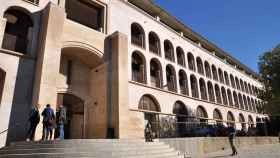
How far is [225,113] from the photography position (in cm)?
2869

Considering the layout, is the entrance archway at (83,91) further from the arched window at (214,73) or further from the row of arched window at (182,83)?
the arched window at (214,73)

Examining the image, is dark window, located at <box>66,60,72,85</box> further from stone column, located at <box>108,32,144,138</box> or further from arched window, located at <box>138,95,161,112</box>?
arched window, located at <box>138,95,161,112</box>

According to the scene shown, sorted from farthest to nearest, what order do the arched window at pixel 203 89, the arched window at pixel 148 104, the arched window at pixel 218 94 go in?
the arched window at pixel 218 94
the arched window at pixel 203 89
the arched window at pixel 148 104

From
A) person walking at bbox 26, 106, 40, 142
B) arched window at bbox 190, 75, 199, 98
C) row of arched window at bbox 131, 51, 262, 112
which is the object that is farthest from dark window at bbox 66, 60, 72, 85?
arched window at bbox 190, 75, 199, 98

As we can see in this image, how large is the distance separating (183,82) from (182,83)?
0.57ft

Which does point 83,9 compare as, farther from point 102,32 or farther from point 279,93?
point 279,93

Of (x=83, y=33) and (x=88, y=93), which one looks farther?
(x=88, y=93)

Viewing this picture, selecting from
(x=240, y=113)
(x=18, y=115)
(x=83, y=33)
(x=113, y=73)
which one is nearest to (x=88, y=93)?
(x=113, y=73)

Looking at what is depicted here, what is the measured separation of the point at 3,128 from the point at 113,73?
717cm

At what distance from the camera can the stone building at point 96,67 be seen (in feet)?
36.2

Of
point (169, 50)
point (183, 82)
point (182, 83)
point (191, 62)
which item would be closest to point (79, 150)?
point (182, 83)

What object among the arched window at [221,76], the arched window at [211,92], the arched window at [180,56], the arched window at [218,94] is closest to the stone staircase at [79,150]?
the arched window at [180,56]

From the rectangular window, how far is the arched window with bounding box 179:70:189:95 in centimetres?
1143

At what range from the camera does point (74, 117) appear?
15320 mm
